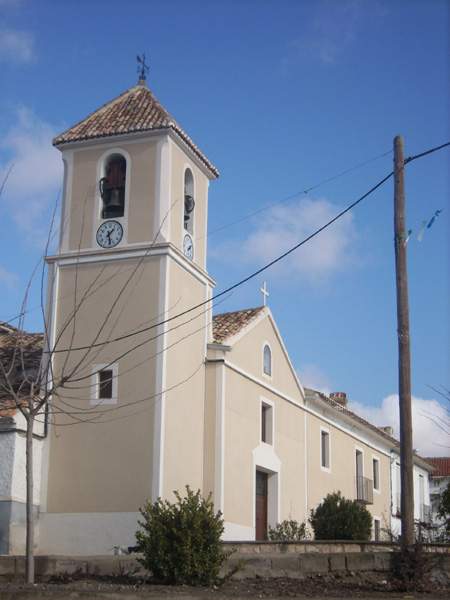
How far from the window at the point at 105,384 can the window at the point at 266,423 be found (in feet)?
19.3

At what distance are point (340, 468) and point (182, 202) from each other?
45.4ft

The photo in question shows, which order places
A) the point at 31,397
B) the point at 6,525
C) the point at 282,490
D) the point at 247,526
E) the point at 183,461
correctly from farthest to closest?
the point at 282,490
the point at 247,526
the point at 183,461
the point at 6,525
the point at 31,397

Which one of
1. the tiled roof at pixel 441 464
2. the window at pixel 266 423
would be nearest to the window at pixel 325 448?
the window at pixel 266 423

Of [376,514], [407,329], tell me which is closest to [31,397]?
[407,329]

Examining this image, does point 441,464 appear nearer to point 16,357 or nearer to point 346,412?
point 346,412

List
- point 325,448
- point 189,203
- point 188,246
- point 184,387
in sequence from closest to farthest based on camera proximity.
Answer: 1. point 184,387
2. point 188,246
3. point 189,203
4. point 325,448

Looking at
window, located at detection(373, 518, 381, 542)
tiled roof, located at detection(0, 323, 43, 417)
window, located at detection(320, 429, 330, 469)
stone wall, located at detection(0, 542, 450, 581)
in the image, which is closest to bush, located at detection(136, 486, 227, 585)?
stone wall, located at detection(0, 542, 450, 581)

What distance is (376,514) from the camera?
37125 mm

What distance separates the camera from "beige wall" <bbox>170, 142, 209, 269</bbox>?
23.2 meters

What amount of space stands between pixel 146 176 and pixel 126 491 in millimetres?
7642

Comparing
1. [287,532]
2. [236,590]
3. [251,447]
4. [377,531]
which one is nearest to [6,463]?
[251,447]

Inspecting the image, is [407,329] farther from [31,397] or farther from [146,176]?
[146,176]

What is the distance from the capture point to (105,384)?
22203mm

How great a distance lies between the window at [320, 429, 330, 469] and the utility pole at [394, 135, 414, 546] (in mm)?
16983
